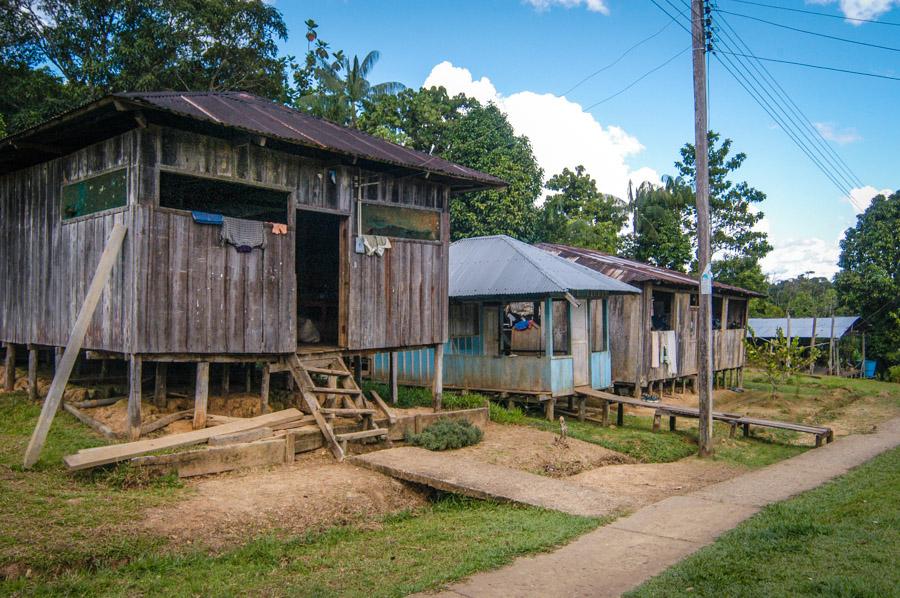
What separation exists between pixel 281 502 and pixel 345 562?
193cm

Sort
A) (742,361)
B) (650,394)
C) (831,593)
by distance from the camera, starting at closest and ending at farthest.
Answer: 1. (831,593)
2. (650,394)
3. (742,361)

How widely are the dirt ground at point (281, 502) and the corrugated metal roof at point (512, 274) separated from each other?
23.3 ft

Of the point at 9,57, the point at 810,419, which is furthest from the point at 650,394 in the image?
the point at 9,57

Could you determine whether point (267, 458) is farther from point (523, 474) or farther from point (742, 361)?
point (742, 361)

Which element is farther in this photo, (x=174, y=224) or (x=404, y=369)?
(x=404, y=369)

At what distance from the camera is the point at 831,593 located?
5281mm

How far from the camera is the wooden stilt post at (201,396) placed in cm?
1068

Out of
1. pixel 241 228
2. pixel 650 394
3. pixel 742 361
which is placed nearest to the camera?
pixel 241 228

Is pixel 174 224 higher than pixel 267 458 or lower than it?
higher

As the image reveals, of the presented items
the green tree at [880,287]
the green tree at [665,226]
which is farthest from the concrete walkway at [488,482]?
the green tree at [880,287]

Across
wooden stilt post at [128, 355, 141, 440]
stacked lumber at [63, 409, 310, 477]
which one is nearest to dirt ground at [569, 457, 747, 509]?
stacked lumber at [63, 409, 310, 477]

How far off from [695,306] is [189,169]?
18357 mm

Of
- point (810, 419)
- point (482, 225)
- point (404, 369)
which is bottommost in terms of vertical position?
point (810, 419)

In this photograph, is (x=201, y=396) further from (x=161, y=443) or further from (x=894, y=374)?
(x=894, y=374)
